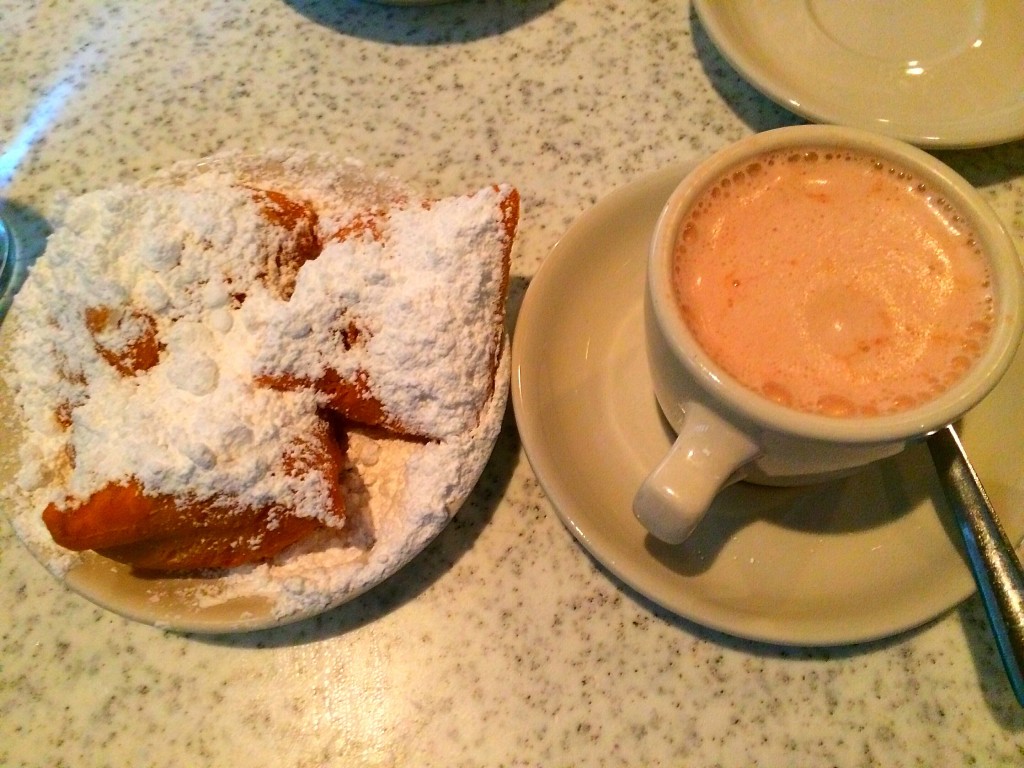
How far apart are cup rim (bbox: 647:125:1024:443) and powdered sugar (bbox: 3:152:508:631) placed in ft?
0.60

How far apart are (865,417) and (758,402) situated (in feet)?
0.27

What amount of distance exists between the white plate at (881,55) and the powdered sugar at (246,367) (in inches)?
16.1

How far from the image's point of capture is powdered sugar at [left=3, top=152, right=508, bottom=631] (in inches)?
24.8

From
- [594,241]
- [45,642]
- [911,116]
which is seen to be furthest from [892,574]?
[45,642]

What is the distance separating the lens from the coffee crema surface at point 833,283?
0.56 m

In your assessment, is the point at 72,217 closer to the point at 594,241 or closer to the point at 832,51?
the point at 594,241

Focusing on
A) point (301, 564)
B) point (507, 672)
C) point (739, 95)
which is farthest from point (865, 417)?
point (739, 95)

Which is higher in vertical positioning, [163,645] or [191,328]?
[191,328]

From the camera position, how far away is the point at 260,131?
96 centimetres

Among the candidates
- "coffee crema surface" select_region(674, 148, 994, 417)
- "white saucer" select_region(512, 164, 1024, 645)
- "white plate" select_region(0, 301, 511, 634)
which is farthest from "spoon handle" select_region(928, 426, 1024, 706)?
"white plate" select_region(0, 301, 511, 634)

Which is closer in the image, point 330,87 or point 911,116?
point 911,116

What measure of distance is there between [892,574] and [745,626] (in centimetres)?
15

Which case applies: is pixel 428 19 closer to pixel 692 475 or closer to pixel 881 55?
pixel 881 55

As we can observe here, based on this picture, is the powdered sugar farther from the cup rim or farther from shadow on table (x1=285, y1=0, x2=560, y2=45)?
shadow on table (x1=285, y1=0, x2=560, y2=45)
